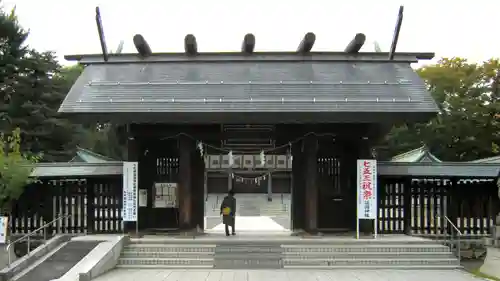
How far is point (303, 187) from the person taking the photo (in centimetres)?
1742

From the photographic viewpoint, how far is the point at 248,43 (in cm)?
1630

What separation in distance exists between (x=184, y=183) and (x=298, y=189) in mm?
4226

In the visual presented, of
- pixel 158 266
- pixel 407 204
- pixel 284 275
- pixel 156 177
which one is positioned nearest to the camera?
→ pixel 284 275

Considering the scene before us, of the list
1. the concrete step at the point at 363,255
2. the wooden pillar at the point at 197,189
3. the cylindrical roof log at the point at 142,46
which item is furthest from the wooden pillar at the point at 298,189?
the cylindrical roof log at the point at 142,46

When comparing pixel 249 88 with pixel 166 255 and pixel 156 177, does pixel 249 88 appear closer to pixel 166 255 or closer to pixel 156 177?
pixel 156 177

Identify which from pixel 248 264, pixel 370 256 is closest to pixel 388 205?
pixel 370 256

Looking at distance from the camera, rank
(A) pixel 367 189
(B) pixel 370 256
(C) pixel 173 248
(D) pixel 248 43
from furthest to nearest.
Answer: (D) pixel 248 43, (A) pixel 367 189, (C) pixel 173 248, (B) pixel 370 256

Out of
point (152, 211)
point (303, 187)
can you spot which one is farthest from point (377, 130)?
point (152, 211)

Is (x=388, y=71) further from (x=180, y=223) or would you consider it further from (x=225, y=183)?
→ (x=225, y=183)

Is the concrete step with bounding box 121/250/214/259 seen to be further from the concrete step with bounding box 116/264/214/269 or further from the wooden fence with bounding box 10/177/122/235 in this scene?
the wooden fence with bounding box 10/177/122/235

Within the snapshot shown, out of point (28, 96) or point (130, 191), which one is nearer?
point (130, 191)

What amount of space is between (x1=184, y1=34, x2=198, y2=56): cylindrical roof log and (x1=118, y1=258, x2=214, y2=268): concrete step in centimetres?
678

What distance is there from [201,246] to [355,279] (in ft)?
15.2

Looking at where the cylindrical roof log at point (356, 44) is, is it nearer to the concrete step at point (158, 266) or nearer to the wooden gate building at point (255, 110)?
the wooden gate building at point (255, 110)
